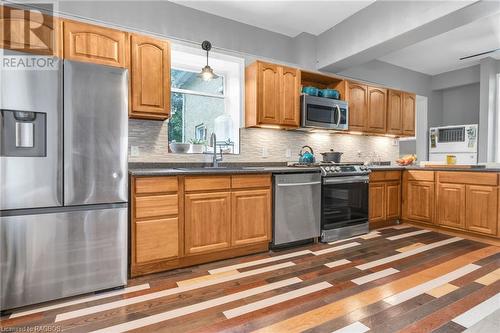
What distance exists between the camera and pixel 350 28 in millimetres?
3650

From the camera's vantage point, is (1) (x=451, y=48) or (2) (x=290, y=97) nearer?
(2) (x=290, y=97)

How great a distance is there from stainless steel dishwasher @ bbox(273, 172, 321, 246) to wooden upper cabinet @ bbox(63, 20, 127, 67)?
197cm

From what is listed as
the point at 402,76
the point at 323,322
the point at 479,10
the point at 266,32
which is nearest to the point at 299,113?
the point at 266,32

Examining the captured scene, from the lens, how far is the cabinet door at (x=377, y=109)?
14.5ft

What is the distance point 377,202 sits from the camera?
399 cm

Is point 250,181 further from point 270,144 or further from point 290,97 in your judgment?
point 290,97

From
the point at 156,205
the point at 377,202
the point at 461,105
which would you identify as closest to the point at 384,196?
the point at 377,202

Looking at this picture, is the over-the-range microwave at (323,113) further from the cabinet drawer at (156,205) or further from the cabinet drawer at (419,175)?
the cabinet drawer at (156,205)

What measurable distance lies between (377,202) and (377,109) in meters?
1.58

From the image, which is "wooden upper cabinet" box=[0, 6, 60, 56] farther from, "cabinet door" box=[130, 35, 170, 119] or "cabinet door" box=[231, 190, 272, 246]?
"cabinet door" box=[231, 190, 272, 246]

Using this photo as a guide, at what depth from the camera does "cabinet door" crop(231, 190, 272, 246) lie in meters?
2.77

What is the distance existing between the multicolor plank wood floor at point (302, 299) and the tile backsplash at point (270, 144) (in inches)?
52.3

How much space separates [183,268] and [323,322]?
1.39 metres

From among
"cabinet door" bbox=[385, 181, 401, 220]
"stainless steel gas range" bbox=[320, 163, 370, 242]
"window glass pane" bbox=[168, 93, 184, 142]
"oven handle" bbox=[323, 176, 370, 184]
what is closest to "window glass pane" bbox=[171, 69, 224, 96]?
"window glass pane" bbox=[168, 93, 184, 142]
